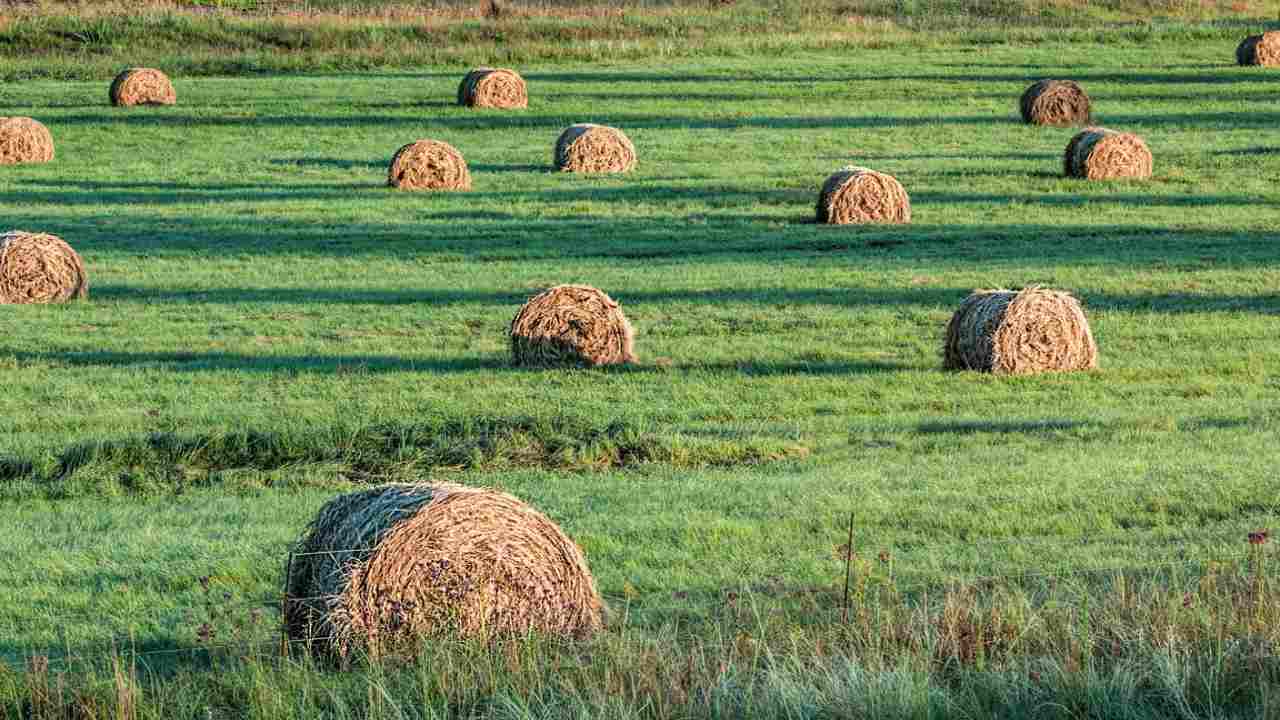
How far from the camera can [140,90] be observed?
174 ft

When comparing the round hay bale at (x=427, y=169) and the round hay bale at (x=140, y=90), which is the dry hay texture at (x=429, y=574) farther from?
the round hay bale at (x=140, y=90)

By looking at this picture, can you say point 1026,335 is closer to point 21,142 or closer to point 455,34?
point 21,142

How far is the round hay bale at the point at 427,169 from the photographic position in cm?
3784

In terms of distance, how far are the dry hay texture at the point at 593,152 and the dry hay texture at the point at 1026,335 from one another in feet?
65.3

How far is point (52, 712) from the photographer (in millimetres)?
9227

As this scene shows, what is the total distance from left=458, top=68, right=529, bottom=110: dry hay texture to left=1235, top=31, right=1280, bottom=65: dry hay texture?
2208 centimetres

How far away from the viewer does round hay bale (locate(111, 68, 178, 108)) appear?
5281cm

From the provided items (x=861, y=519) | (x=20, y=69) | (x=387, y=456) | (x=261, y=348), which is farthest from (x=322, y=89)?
(x=861, y=519)

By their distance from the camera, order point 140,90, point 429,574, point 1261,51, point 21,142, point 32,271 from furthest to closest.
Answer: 1. point 1261,51
2. point 140,90
3. point 21,142
4. point 32,271
5. point 429,574

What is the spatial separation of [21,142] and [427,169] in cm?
1033

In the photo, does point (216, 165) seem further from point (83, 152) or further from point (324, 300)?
point (324, 300)

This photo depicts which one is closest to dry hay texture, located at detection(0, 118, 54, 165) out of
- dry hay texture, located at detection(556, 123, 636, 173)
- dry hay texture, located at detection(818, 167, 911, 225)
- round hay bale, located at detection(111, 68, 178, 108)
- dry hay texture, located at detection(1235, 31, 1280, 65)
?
round hay bale, located at detection(111, 68, 178, 108)

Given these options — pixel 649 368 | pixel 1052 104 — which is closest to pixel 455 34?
pixel 1052 104

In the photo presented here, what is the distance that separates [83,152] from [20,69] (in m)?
17.8
